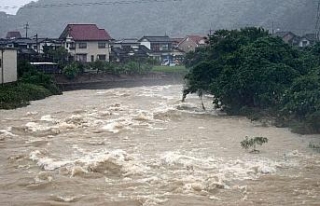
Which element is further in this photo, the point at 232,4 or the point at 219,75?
the point at 232,4

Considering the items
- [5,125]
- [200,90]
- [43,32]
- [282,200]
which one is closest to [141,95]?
[200,90]

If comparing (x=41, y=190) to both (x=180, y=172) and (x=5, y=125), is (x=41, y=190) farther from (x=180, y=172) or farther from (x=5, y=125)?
(x=5, y=125)

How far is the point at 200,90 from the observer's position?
71.2ft

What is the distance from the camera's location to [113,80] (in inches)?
1395

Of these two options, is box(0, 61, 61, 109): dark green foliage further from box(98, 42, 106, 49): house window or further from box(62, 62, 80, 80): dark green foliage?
box(98, 42, 106, 49): house window

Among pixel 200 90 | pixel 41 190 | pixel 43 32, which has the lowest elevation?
pixel 41 190

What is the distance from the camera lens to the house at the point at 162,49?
169 feet

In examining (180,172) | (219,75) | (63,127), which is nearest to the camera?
(180,172)

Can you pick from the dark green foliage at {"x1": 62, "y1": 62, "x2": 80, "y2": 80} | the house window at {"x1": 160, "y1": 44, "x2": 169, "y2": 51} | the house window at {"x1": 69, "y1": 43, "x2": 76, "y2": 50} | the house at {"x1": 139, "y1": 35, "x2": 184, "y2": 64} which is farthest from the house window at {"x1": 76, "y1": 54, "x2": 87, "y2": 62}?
the house window at {"x1": 160, "y1": 44, "x2": 169, "y2": 51}

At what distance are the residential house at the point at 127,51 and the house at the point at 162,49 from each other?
1171 millimetres

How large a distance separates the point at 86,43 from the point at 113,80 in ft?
28.4

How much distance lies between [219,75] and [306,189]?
12.1 m

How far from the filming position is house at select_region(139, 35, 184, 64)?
51531 mm

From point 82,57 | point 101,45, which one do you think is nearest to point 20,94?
A: point 82,57
